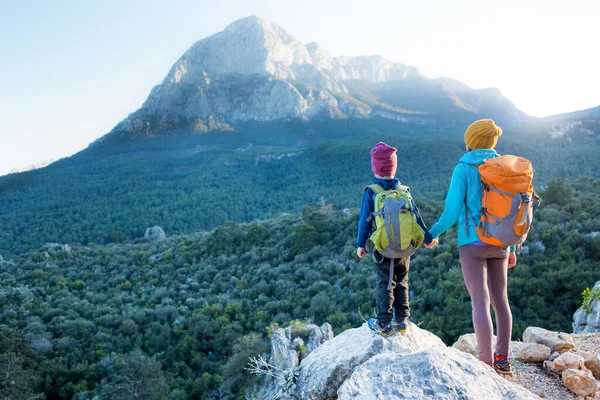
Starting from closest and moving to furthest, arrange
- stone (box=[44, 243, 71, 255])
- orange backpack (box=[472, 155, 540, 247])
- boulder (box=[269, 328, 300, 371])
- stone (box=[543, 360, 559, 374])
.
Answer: orange backpack (box=[472, 155, 540, 247]) < stone (box=[543, 360, 559, 374]) < boulder (box=[269, 328, 300, 371]) < stone (box=[44, 243, 71, 255])

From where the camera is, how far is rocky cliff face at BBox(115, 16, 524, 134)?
3268 inches

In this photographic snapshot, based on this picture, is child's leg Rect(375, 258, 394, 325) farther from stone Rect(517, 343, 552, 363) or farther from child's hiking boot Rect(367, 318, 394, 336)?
stone Rect(517, 343, 552, 363)

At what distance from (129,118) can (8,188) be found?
3872cm

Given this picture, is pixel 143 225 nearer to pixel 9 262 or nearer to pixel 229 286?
pixel 9 262

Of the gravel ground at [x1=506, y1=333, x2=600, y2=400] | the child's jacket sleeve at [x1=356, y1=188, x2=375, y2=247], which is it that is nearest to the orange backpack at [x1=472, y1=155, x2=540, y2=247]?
the child's jacket sleeve at [x1=356, y1=188, x2=375, y2=247]

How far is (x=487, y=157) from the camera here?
104 inches

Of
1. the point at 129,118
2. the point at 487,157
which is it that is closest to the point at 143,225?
the point at 487,157

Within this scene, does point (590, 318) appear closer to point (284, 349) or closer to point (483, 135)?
point (483, 135)

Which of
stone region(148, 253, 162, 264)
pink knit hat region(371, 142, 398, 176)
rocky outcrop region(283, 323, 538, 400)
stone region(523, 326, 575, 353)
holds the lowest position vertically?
stone region(148, 253, 162, 264)

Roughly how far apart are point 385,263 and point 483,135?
3.96 feet

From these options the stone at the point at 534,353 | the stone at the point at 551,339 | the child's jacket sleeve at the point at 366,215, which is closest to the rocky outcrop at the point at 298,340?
the stone at the point at 551,339

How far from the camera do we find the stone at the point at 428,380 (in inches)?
72.4

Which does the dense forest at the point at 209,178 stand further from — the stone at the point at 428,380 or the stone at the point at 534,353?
the stone at the point at 428,380

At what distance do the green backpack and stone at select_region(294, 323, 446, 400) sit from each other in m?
0.69
